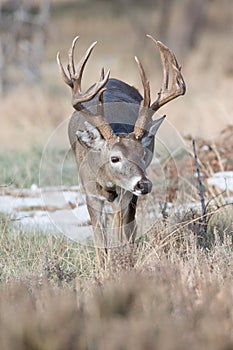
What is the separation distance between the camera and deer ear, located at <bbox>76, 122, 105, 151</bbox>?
21.7ft

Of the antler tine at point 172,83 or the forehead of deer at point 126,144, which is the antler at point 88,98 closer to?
the forehead of deer at point 126,144

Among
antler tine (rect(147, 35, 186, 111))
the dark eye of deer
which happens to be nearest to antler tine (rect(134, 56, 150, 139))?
antler tine (rect(147, 35, 186, 111))

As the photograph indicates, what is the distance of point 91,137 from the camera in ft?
21.8

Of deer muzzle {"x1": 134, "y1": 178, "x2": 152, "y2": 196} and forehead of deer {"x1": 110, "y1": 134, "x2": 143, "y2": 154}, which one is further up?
forehead of deer {"x1": 110, "y1": 134, "x2": 143, "y2": 154}

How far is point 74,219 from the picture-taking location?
27.6 feet

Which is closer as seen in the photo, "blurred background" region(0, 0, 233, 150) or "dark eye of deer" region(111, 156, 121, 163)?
"dark eye of deer" region(111, 156, 121, 163)

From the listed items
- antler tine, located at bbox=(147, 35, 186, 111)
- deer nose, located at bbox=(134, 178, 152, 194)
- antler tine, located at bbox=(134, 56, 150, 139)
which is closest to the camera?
deer nose, located at bbox=(134, 178, 152, 194)

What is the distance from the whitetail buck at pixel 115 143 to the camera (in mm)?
6410

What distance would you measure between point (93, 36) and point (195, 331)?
103 ft

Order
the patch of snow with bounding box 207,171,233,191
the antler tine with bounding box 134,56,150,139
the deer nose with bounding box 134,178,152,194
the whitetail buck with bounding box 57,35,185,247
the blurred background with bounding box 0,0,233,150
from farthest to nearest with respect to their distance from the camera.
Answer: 1. the blurred background with bounding box 0,0,233,150
2. the patch of snow with bounding box 207,171,233,191
3. the antler tine with bounding box 134,56,150,139
4. the whitetail buck with bounding box 57,35,185,247
5. the deer nose with bounding box 134,178,152,194

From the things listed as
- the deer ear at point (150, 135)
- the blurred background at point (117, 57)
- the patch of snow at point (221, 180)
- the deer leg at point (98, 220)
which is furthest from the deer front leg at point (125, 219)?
the blurred background at point (117, 57)

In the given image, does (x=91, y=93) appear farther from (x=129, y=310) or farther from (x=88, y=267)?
(x=129, y=310)

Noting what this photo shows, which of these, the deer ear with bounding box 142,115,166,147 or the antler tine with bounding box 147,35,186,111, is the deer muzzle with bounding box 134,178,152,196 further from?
the antler tine with bounding box 147,35,186,111

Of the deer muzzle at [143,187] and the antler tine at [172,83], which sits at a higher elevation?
the antler tine at [172,83]
